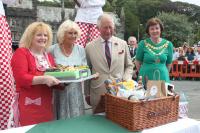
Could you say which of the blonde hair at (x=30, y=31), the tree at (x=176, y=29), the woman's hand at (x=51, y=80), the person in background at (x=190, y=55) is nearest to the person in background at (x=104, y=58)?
the blonde hair at (x=30, y=31)

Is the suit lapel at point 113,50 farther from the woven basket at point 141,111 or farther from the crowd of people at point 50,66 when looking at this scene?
the woven basket at point 141,111

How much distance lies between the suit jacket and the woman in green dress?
2.44ft

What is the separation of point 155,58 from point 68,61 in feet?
4.41

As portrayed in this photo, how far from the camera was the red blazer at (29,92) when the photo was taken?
2738 mm

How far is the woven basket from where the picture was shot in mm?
2461

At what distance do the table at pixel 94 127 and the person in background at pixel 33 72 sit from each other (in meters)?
0.36

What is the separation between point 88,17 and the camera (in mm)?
4250

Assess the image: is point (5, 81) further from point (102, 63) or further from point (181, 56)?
point (181, 56)

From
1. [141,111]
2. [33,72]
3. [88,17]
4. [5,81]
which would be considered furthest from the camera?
[88,17]

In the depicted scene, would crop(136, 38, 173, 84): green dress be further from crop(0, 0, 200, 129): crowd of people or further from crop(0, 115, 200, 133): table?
crop(0, 115, 200, 133): table

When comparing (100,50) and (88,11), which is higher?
(88,11)

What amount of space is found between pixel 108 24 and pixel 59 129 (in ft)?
3.95

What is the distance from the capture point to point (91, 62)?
3.37 meters

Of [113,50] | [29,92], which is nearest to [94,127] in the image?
[29,92]
